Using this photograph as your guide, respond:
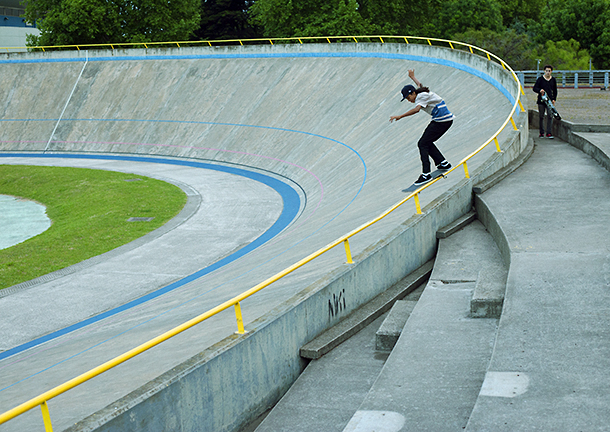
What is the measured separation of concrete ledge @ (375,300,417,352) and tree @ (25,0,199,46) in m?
40.5

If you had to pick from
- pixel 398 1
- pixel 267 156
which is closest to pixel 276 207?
pixel 267 156

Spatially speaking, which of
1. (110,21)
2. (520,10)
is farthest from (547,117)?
(520,10)

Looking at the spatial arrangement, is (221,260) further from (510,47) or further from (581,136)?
(510,47)

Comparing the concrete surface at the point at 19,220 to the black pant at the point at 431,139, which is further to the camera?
the concrete surface at the point at 19,220

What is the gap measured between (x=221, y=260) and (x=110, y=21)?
34.2 meters

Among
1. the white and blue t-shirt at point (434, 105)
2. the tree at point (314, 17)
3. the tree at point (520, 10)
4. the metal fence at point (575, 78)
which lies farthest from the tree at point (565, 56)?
the white and blue t-shirt at point (434, 105)

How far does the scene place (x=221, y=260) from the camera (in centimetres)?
1420

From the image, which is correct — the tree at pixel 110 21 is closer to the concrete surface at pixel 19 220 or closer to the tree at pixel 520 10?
the concrete surface at pixel 19 220

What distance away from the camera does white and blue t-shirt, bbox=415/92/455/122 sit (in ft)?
33.0

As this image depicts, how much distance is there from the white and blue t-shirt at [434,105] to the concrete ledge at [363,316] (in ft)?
9.85

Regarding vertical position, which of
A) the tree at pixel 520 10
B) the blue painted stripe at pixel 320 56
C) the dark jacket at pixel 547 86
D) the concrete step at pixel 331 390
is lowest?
the concrete step at pixel 331 390

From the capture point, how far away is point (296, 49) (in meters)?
31.0

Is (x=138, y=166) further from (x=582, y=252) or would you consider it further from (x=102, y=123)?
(x=582, y=252)

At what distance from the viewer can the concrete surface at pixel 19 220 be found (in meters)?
17.6
